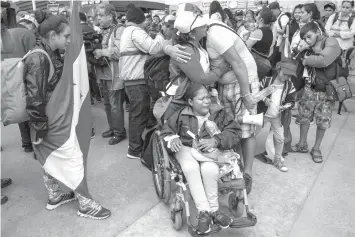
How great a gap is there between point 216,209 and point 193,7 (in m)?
1.69

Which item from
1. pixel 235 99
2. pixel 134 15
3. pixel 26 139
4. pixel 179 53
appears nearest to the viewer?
→ pixel 179 53

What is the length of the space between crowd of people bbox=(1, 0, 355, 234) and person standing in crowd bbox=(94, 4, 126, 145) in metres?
0.01

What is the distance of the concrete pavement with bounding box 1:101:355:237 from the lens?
292 cm

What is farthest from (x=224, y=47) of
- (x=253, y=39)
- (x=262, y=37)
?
(x=262, y=37)

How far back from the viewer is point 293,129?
5.23m

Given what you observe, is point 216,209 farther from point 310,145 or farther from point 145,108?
point 310,145

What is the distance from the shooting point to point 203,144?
8.86 feet

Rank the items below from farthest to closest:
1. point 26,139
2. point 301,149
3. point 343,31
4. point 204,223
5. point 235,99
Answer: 1. point 343,31
2. point 26,139
3. point 301,149
4. point 235,99
5. point 204,223

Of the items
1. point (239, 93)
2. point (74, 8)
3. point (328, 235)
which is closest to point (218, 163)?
point (239, 93)

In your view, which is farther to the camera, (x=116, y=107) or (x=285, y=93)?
(x=116, y=107)

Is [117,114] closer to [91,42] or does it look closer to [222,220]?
[91,42]

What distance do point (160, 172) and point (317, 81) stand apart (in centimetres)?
223

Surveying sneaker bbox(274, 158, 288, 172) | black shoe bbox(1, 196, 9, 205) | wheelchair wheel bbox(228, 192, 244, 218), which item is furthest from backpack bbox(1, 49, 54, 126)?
sneaker bbox(274, 158, 288, 172)

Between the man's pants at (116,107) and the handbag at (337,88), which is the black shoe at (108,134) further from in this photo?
the handbag at (337,88)
